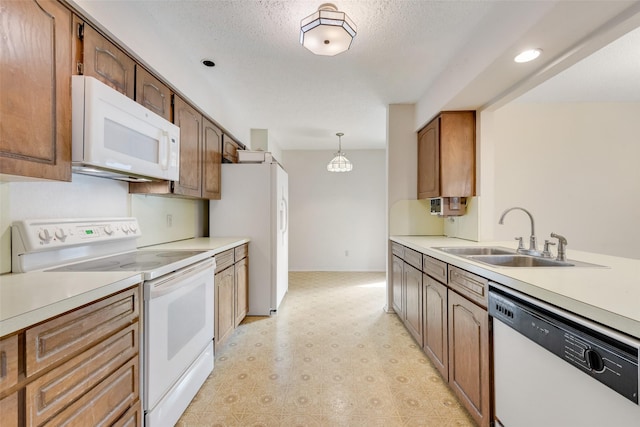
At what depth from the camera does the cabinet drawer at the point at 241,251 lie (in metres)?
2.60

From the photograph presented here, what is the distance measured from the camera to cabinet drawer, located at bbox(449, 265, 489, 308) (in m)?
1.33

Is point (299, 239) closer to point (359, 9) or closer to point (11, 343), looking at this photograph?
point (359, 9)

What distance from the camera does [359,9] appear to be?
1.63 metres

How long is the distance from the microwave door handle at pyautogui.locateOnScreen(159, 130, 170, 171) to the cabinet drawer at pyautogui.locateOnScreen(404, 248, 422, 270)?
1.97 meters

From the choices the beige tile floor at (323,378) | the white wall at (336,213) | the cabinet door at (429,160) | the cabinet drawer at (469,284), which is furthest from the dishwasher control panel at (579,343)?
the white wall at (336,213)

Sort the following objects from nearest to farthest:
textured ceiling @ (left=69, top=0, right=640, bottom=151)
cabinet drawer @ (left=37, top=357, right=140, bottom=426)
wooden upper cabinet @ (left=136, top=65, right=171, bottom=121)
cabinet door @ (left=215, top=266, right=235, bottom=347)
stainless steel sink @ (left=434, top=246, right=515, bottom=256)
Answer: cabinet drawer @ (left=37, top=357, right=140, bottom=426), textured ceiling @ (left=69, top=0, right=640, bottom=151), wooden upper cabinet @ (left=136, top=65, right=171, bottom=121), stainless steel sink @ (left=434, top=246, right=515, bottom=256), cabinet door @ (left=215, top=266, right=235, bottom=347)

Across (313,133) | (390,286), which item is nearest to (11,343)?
(390,286)

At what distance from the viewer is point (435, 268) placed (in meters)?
1.89

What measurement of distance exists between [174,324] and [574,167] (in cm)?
407

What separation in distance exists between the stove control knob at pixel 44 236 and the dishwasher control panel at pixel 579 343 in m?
2.11

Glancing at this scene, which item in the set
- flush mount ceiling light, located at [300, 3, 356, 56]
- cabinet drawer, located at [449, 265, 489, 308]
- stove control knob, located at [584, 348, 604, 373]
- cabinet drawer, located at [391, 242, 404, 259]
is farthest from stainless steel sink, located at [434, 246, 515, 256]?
flush mount ceiling light, located at [300, 3, 356, 56]

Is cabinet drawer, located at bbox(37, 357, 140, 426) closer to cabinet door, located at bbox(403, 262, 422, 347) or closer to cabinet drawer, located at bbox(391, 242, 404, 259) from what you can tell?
cabinet door, located at bbox(403, 262, 422, 347)

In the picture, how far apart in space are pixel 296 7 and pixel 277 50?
1.58 ft

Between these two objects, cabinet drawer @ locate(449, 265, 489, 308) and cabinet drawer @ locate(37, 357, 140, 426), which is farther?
cabinet drawer @ locate(449, 265, 489, 308)
